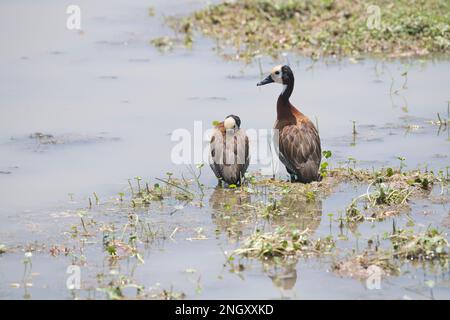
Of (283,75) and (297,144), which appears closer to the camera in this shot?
(297,144)

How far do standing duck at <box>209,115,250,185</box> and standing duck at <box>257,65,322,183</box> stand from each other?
1.54 feet

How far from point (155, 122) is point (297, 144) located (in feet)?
8.96

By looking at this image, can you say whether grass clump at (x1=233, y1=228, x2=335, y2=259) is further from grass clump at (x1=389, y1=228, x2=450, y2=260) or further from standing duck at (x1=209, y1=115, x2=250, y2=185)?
standing duck at (x1=209, y1=115, x2=250, y2=185)

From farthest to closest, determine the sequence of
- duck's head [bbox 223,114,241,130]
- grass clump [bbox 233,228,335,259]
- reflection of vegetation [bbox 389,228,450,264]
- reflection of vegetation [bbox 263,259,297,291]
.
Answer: duck's head [bbox 223,114,241,130] → grass clump [bbox 233,228,335,259] → reflection of vegetation [bbox 389,228,450,264] → reflection of vegetation [bbox 263,259,297,291]

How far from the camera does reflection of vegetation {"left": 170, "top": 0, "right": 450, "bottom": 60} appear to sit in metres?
16.7

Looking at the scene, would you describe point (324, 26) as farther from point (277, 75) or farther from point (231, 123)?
point (231, 123)

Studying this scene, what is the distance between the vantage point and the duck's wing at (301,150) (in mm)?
11516

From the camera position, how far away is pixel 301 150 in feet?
38.1

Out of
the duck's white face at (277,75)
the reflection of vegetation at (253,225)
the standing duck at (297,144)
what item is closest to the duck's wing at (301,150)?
the standing duck at (297,144)

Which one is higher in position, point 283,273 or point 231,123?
point 231,123

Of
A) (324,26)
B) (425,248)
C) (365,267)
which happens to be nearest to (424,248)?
(425,248)

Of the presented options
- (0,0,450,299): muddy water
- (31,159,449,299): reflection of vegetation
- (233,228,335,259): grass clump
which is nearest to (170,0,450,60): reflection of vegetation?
(0,0,450,299): muddy water

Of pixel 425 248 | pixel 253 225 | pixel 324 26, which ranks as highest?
pixel 324 26
